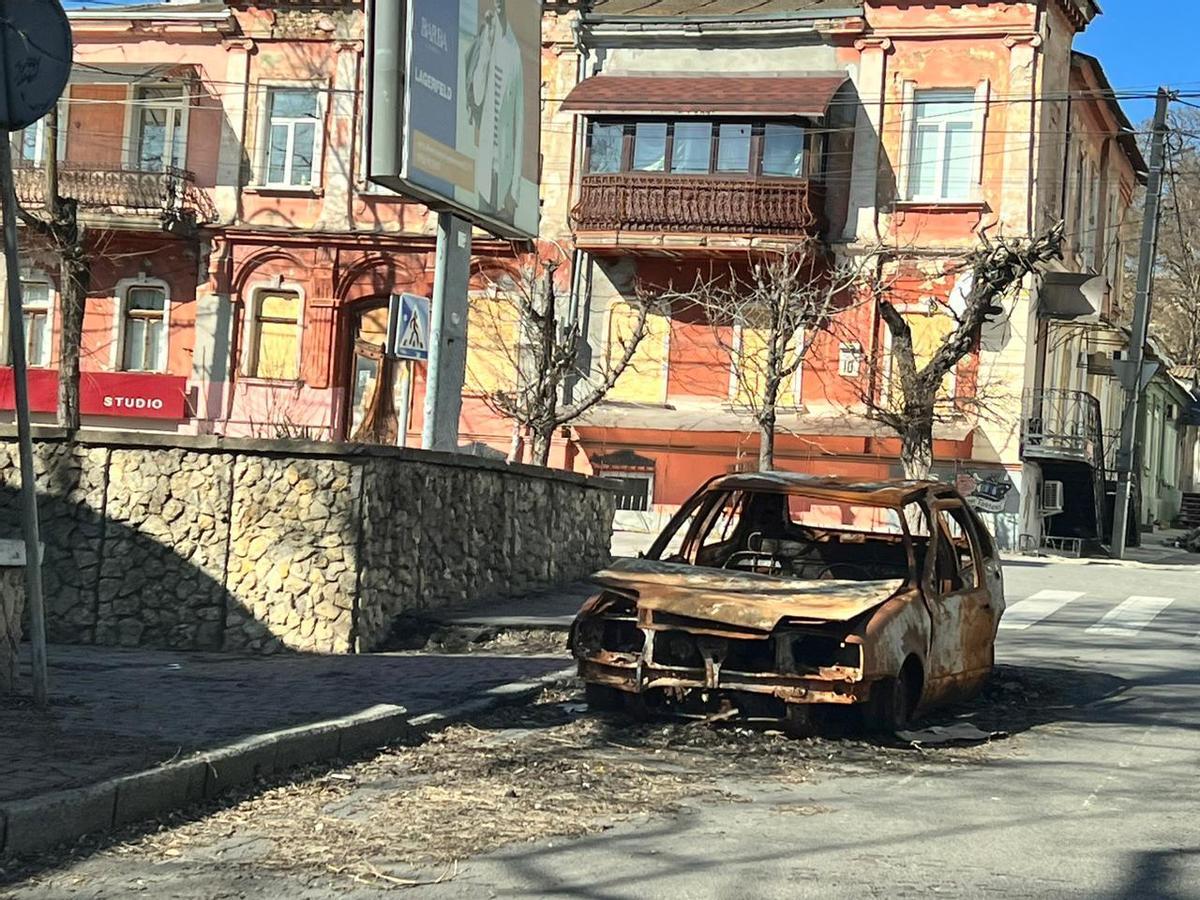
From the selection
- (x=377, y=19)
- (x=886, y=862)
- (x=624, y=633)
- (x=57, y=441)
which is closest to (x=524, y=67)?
(x=377, y=19)

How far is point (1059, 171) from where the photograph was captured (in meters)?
34.4

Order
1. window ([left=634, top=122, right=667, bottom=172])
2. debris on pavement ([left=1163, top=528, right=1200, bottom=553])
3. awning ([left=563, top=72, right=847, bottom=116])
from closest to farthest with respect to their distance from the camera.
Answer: awning ([left=563, top=72, right=847, bottom=116]) < window ([left=634, top=122, right=667, bottom=172]) < debris on pavement ([left=1163, top=528, right=1200, bottom=553])

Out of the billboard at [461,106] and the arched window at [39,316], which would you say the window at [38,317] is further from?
the billboard at [461,106]

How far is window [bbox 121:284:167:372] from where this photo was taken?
35.9 meters

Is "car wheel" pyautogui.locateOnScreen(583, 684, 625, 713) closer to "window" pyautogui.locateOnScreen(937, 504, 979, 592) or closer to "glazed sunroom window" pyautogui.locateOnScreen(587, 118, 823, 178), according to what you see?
"window" pyautogui.locateOnScreen(937, 504, 979, 592)

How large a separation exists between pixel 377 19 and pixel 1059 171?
2257cm

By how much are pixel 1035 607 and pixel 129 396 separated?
74.4 feet

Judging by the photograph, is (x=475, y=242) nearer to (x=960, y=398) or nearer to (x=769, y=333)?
(x=769, y=333)

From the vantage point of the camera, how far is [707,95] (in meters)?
33.2

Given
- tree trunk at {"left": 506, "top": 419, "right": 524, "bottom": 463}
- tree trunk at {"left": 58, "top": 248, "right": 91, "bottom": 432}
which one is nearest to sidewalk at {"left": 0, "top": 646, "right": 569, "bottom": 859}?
tree trunk at {"left": 58, "top": 248, "right": 91, "bottom": 432}

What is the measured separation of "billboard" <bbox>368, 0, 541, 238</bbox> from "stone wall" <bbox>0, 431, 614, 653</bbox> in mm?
3610

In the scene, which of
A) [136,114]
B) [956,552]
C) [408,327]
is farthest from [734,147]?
[956,552]

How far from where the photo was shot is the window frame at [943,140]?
32812mm

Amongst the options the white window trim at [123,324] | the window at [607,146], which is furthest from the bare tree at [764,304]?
the white window trim at [123,324]
